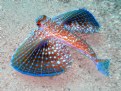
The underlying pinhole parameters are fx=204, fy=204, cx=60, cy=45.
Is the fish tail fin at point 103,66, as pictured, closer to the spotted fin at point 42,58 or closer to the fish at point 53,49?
the fish at point 53,49

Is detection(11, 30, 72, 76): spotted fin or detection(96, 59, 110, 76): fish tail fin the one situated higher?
detection(11, 30, 72, 76): spotted fin

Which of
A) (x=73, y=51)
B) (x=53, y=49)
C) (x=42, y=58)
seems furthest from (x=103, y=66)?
(x=42, y=58)

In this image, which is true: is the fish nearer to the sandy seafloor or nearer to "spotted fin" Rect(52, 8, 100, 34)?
"spotted fin" Rect(52, 8, 100, 34)

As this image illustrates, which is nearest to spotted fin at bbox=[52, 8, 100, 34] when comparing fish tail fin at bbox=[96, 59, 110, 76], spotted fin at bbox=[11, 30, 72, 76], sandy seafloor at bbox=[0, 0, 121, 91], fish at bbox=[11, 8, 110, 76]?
fish at bbox=[11, 8, 110, 76]

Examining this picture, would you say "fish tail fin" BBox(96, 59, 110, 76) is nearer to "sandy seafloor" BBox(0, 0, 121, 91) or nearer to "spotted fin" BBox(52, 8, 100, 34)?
"sandy seafloor" BBox(0, 0, 121, 91)

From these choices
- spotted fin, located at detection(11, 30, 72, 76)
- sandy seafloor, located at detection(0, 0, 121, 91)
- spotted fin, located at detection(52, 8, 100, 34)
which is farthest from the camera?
spotted fin, located at detection(52, 8, 100, 34)

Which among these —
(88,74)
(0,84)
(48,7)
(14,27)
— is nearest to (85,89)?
(88,74)

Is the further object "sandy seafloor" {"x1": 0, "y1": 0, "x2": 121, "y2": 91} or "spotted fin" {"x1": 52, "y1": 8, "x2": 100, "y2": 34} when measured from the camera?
"spotted fin" {"x1": 52, "y1": 8, "x2": 100, "y2": 34}

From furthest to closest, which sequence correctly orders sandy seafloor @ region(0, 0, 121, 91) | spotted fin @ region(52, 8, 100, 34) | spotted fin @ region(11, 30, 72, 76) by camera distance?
spotted fin @ region(52, 8, 100, 34) < sandy seafloor @ region(0, 0, 121, 91) < spotted fin @ region(11, 30, 72, 76)
